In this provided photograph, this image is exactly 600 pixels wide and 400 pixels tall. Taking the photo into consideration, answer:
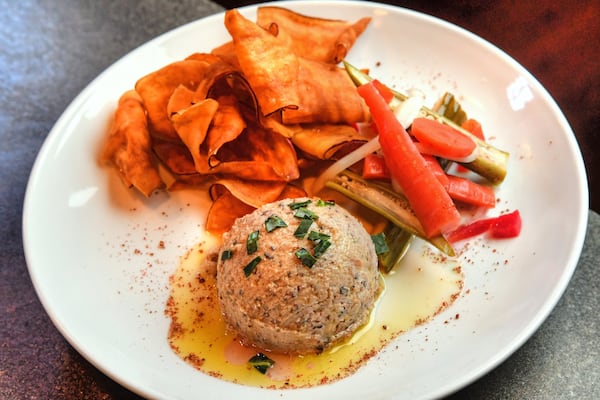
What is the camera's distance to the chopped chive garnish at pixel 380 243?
230cm

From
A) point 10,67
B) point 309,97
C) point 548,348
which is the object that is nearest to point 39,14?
point 10,67

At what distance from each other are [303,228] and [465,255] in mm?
688

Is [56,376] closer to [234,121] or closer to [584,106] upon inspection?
[234,121]

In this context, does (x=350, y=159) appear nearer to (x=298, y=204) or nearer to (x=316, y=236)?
(x=298, y=204)

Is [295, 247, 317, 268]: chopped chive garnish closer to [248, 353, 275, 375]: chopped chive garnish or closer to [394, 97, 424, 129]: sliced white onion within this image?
[248, 353, 275, 375]: chopped chive garnish

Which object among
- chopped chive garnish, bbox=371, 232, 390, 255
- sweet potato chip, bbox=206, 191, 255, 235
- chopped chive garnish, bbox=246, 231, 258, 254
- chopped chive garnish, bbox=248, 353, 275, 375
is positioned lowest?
chopped chive garnish, bbox=248, 353, 275, 375

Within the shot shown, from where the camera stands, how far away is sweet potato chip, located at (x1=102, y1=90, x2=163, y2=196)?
2.46 metres

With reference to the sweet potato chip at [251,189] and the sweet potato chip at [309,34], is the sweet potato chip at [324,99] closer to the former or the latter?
the sweet potato chip at [309,34]

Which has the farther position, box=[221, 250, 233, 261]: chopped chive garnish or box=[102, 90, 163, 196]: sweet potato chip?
box=[102, 90, 163, 196]: sweet potato chip

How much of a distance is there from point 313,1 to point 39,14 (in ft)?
6.28

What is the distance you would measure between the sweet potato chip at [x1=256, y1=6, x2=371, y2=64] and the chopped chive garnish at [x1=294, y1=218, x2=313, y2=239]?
1.04 m

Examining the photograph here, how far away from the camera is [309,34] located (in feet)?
9.25

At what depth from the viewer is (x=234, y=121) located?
248 cm

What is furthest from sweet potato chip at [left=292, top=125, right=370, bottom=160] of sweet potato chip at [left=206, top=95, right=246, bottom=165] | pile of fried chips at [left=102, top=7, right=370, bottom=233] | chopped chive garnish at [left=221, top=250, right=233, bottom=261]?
chopped chive garnish at [left=221, top=250, right=233, bottom=261]
